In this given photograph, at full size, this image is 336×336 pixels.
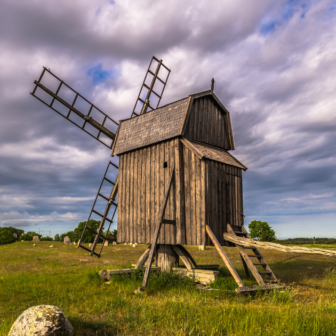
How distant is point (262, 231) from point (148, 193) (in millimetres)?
39120

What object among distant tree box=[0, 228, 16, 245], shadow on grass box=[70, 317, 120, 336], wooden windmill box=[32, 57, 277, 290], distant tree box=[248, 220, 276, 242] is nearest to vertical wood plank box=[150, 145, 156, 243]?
wooden windmill box=[32, 57, 277, 290]

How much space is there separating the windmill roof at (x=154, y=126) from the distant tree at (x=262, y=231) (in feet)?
123

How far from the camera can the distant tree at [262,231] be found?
155ft

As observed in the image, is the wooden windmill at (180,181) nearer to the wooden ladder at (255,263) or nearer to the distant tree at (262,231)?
the wooden ladder at (255,263)

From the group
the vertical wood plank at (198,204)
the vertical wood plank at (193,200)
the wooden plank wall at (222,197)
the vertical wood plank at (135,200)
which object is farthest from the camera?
the vertical wood plank at (135,200)

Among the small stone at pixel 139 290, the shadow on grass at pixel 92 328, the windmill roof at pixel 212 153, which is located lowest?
the shadow on grass at pixel 92 328

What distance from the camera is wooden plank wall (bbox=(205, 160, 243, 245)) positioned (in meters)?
11.5

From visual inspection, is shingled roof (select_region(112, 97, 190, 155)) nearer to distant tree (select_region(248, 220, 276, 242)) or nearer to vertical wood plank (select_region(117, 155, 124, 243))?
vertical wood plank (select_region(117, 155, 124, 243))

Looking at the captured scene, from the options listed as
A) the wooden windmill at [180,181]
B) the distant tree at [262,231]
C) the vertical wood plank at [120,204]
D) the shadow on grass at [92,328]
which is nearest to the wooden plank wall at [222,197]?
the wooden windmill at [180,181]

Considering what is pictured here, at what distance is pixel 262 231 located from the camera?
47844 mm

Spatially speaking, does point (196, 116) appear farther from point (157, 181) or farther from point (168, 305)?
point (168, 305)

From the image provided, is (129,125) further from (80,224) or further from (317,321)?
(80,224)

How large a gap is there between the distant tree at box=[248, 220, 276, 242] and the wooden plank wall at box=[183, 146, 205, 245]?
1535 inches

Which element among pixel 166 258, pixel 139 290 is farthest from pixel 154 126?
pixel 139 290
